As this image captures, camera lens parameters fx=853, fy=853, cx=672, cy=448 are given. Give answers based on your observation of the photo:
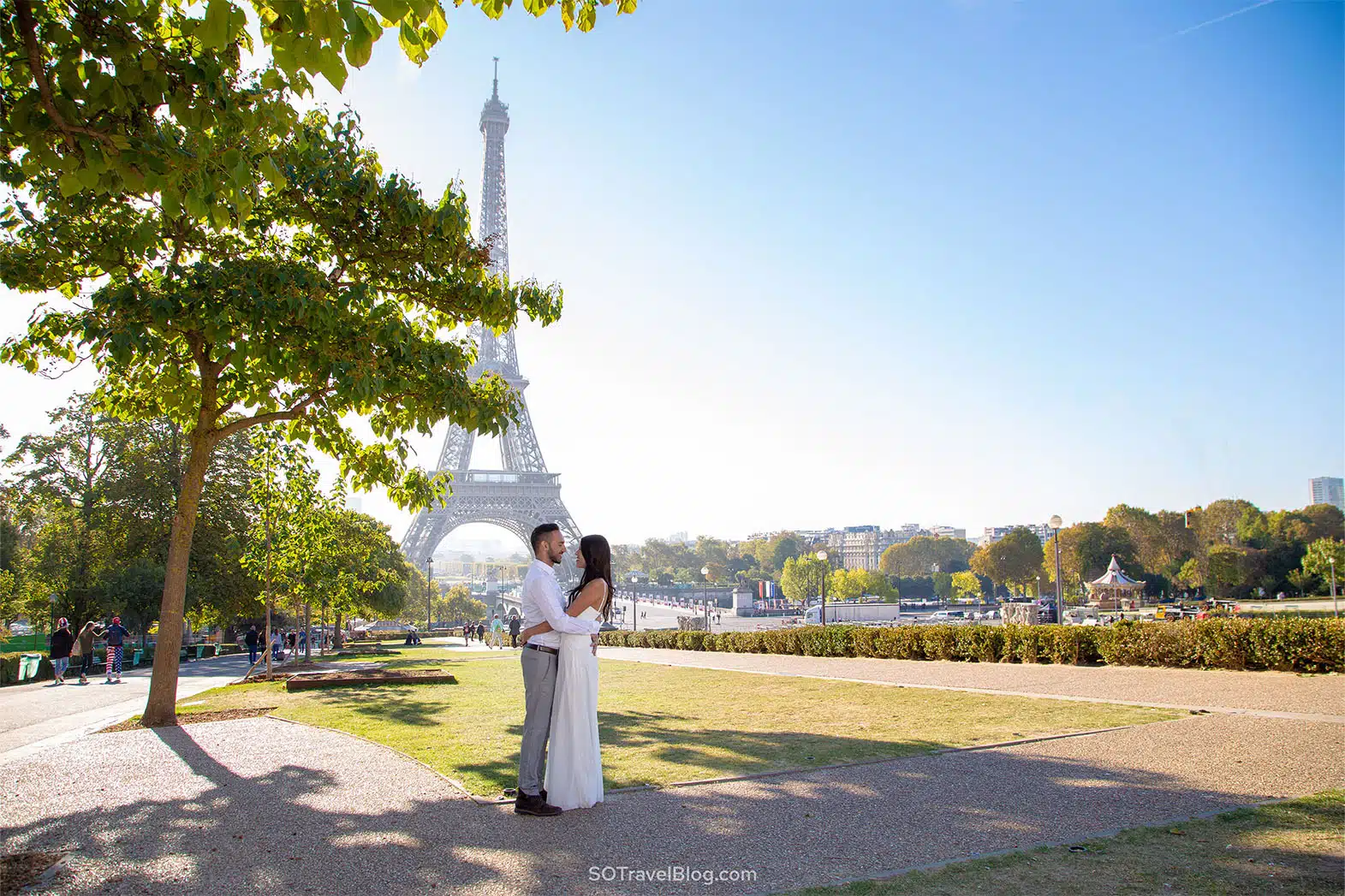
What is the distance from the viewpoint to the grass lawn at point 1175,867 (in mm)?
3752

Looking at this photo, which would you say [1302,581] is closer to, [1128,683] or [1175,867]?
[1128,683]

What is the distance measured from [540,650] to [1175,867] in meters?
3.62

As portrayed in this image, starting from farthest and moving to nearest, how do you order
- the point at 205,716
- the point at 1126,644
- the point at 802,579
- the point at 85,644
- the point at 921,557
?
the point at 921,557 → the point at 802,579 → the point at 85,644 → the point at 1126,644 → the point at 205,716

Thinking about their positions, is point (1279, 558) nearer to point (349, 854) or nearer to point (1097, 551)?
point (1097, 551)

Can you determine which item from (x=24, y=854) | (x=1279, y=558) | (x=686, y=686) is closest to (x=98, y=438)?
(x=686, y=686)

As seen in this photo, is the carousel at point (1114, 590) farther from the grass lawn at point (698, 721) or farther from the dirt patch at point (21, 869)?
the dirt patch at point (21, 869)

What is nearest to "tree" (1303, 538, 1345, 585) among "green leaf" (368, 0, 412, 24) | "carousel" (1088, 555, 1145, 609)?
"carousel" (1088, 555, 1145, 609)

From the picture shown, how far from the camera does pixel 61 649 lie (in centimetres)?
2033

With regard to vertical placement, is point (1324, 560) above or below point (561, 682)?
below

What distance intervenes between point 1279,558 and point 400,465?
83.2m

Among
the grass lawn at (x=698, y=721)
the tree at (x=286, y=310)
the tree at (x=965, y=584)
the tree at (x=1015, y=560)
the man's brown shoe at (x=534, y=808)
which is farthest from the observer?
the tree at (x=965, y=584)

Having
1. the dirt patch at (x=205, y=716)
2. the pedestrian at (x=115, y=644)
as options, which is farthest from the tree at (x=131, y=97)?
the pedestrian at (x=115, y=644)

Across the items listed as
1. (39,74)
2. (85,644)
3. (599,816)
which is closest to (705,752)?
(599,816)

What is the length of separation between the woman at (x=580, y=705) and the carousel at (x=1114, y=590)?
1853 inches
